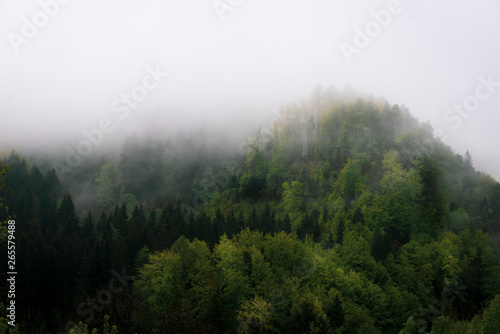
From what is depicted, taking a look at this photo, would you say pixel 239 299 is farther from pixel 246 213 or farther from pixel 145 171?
pixel 145 171

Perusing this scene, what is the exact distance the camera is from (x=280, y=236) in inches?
1892

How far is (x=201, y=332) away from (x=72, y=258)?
3500 centimetres

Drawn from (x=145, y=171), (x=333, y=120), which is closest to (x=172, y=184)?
(x=145, y=171)

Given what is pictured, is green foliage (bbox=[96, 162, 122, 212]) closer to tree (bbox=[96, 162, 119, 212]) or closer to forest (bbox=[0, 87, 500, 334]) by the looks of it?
tree (bbox=[96, 162, 119, 212])

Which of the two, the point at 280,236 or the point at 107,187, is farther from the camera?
the point at 107,187

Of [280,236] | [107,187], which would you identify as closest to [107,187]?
[107,187]

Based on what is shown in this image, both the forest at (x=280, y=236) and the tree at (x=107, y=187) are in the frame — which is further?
the tree at (x=107, y=187)

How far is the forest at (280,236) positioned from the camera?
126 feet

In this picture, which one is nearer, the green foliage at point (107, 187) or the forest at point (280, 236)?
the forest at point (280, 236)

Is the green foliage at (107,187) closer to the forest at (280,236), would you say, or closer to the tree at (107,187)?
the tree at (107,187)

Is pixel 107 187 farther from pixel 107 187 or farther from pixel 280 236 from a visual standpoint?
pixel 280 236

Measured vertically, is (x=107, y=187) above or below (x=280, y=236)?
below

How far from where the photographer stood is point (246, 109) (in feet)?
511

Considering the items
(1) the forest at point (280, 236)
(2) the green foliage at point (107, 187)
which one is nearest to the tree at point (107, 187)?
(2) the green foliage at point (107, 187)
